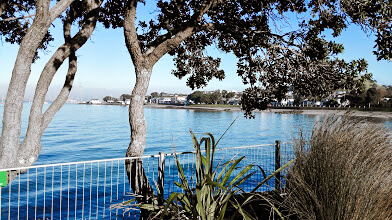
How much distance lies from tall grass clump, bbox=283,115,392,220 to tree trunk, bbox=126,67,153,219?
2688 mm

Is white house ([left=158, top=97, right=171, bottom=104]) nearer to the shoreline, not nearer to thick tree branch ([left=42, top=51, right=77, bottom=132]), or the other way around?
the shoreline

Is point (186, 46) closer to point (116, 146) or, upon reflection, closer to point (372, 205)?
point (372, 205)

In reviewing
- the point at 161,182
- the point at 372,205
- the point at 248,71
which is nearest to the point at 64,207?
the point at 248,71

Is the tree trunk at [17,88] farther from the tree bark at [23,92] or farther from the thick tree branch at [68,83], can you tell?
the thick tree branch at [68,83]

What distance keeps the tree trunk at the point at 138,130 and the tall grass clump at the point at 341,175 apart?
8.82 feet

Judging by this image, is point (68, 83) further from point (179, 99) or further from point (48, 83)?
point (179, 99)

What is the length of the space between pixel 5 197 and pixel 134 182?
52.3 feet

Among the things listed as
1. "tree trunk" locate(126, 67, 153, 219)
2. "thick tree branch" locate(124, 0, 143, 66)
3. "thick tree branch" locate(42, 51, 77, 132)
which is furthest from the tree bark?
"tree trunk" locate(126, 67, 153, 219)

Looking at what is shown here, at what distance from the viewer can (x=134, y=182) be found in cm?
604

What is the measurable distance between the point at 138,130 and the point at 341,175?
393 cm

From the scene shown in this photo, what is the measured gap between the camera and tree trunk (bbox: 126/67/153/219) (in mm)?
5926

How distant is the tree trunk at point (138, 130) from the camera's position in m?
5.93

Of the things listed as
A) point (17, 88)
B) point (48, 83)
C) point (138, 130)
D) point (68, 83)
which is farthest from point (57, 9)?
point (138, 130)

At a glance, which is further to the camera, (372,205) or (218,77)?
(218,77)
